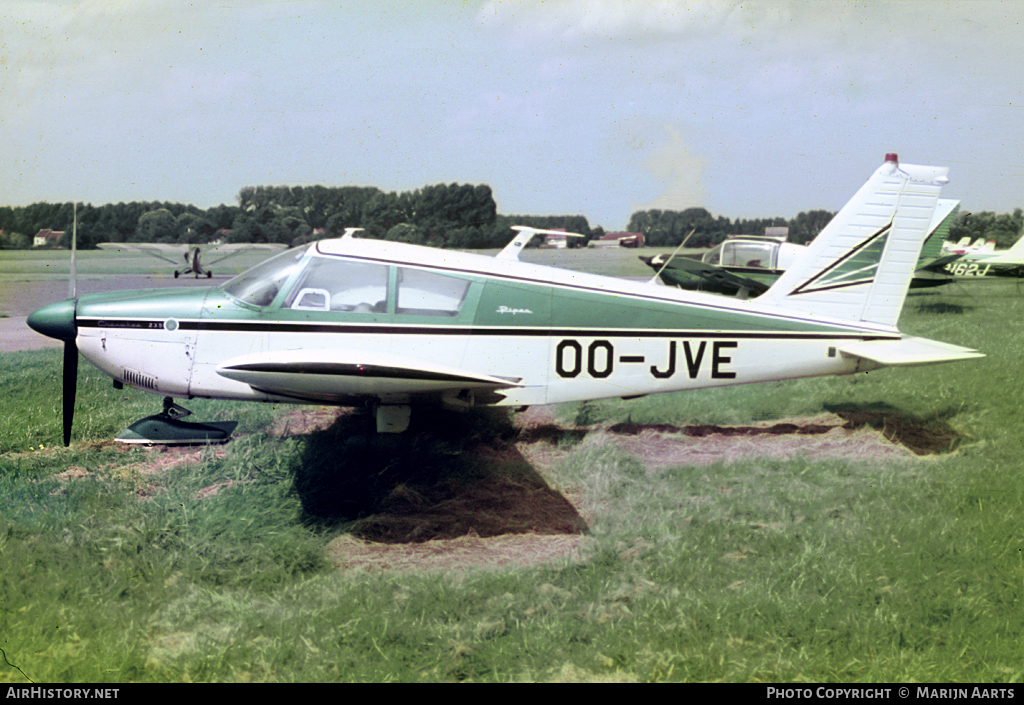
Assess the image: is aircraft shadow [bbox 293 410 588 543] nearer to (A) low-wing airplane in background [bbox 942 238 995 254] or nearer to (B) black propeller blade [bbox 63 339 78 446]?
(B) black propeller blade [bbox 63 339 78 446]

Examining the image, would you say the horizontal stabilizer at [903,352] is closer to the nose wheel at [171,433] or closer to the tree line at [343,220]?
the tree line at [343,220]

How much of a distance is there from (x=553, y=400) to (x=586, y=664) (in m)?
2.00

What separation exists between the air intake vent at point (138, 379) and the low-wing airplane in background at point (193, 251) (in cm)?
157

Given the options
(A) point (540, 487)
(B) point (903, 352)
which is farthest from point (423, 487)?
(B) point (903, 352)

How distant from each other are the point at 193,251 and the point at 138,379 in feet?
5.66

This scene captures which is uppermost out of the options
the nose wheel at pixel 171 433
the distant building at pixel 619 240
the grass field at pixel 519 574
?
the distant building at pixel 619 240

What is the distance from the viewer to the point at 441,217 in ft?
17.9

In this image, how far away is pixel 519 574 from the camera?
3.50m

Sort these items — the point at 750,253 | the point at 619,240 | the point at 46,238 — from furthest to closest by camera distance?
the point at 750,253, the point at 619,240, the point at 46,238

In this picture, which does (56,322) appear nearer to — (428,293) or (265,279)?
(265,279)

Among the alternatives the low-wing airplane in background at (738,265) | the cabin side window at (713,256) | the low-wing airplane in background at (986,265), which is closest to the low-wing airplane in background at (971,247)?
the low-wing airplane in background at (986,265)

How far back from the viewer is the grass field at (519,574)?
2.89 meters

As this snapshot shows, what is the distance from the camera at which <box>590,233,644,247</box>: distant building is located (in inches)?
215

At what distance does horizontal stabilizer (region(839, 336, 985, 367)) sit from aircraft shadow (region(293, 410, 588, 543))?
103 inches
